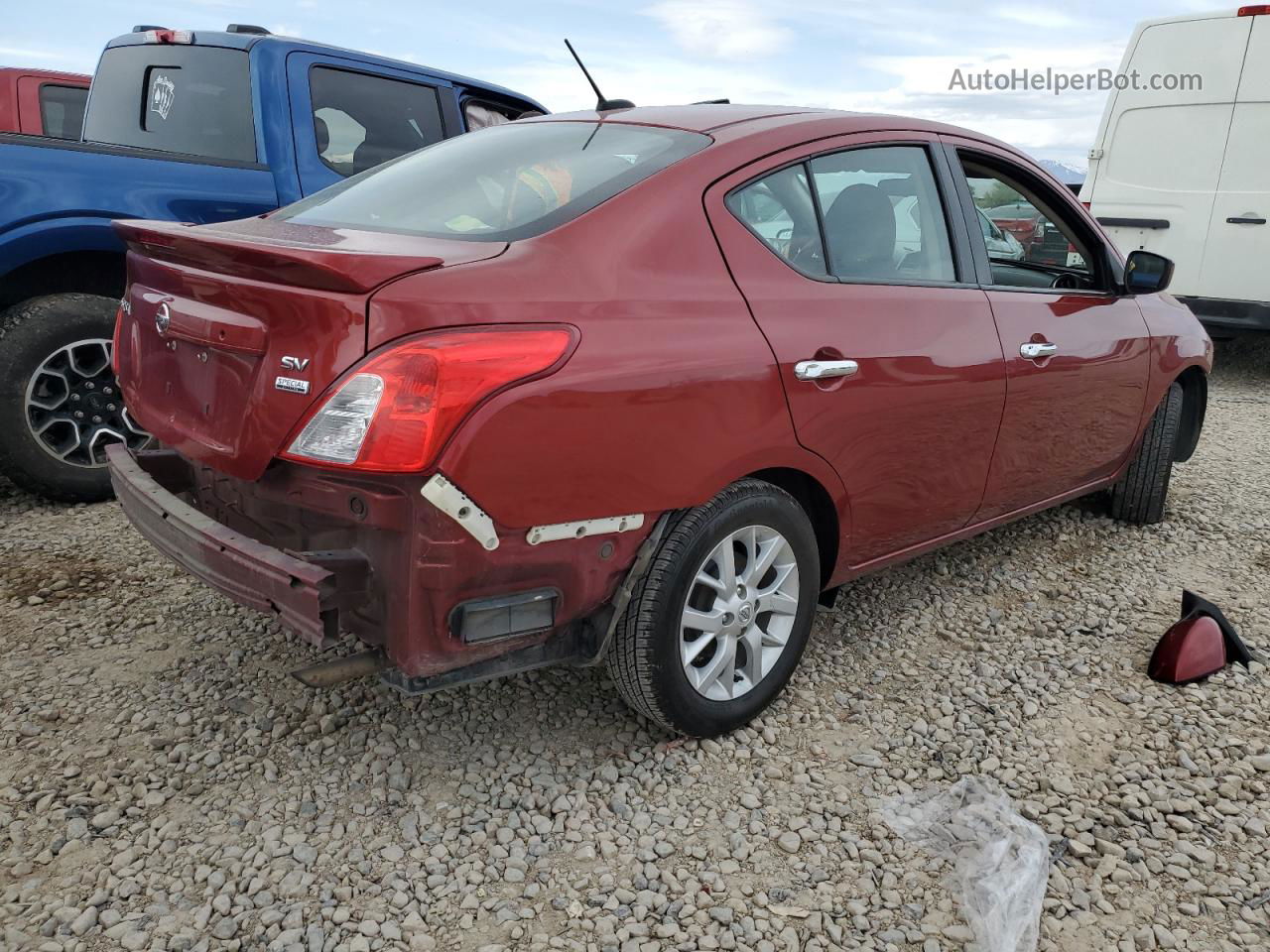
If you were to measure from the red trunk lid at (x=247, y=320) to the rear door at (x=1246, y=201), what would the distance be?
7201mm

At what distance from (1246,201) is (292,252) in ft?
25.0

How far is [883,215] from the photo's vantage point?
298cm

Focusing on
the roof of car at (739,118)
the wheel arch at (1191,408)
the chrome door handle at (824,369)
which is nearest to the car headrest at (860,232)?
the roof of car at (739,118)

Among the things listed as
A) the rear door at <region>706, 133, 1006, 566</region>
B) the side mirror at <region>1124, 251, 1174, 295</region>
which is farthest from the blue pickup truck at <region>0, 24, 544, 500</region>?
the side mirror at <region>1124, 251, 1174, 295</region>

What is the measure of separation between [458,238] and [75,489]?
8.87 ft

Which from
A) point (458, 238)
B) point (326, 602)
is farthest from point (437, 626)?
point (458, 238)

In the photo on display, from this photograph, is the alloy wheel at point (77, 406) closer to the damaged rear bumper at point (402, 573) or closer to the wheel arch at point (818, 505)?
the damaged rear bumper at point (402, 573)

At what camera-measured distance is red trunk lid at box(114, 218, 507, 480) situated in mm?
1974

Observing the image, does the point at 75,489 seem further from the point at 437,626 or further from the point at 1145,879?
the point at 1145,879

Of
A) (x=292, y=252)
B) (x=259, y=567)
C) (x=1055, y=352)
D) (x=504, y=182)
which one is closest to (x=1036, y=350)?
(x=1055, y=352)

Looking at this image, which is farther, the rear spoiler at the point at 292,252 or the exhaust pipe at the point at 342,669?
the exhaust pipe at the point at 342,669

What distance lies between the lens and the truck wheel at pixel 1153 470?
436 centimetres

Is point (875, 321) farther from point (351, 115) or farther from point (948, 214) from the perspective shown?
point (351, 115)

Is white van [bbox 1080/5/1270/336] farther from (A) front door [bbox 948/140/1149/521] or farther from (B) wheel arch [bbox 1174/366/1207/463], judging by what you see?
(A) front door [bbox 948/140/1149/521]
